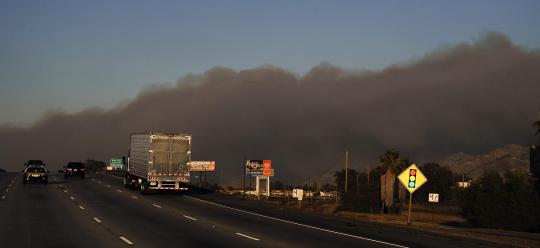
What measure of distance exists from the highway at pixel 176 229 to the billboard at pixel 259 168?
1315 inches

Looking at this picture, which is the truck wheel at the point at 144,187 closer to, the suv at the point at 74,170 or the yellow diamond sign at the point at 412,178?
the yellow diamond sign at the point at 412,178

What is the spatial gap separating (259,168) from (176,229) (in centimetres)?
4849

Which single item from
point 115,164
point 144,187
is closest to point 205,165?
point 144,187

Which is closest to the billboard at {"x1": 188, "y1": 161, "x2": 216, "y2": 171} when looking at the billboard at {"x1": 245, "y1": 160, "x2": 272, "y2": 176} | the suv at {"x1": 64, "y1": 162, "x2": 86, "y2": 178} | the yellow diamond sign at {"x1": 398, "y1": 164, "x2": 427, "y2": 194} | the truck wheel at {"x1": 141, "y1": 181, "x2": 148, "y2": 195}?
the suv at {"x1": 64, "y1": 162, "x2": 86, "y2": 178}

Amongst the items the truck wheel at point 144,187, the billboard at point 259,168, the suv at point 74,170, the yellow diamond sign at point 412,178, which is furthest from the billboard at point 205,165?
the yellow diamond sign at point 412,178

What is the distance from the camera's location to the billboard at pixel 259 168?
2940 inches

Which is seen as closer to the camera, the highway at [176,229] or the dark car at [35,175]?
the highway at [176,229]

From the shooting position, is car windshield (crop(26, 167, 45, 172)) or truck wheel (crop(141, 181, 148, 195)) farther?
car windshield (crop(26, 167, 45, 172))

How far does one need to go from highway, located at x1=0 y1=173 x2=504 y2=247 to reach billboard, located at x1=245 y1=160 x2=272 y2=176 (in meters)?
33.4

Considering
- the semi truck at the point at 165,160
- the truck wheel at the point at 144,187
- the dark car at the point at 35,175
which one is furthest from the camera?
the dark car at the point at 35,175

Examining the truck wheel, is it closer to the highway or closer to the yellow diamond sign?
the highway

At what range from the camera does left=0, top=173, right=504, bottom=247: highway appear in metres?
21.7

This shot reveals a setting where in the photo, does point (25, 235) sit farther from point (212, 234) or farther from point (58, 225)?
point (212, 234)

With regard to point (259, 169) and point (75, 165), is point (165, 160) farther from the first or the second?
point (75, 165)
